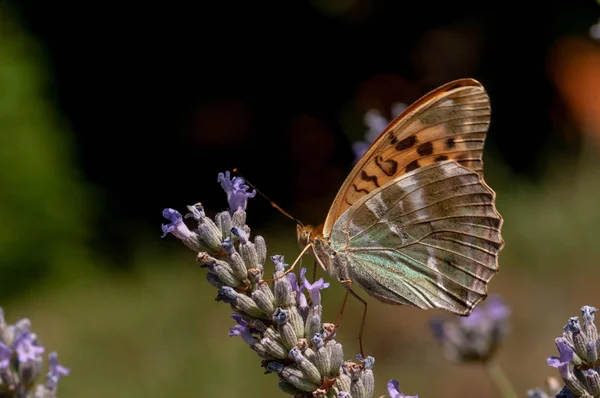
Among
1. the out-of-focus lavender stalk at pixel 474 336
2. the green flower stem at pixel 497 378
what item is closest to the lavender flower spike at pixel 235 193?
the green flower stem at pixel 497 378

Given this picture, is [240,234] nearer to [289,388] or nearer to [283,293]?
[283,293]

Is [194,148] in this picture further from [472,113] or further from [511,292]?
[472,113]

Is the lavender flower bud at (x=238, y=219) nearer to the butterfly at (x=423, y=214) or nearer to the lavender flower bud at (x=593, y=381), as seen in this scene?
the butterfly at (x=423, y=214)

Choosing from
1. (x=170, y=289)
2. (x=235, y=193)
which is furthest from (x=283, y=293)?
(x=170, y=289)

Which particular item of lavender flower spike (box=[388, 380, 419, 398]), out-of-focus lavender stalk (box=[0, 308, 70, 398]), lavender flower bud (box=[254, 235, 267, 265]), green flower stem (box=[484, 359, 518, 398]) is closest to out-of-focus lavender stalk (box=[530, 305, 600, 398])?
lavender flower spike (box=[388, 380, 419, 398])

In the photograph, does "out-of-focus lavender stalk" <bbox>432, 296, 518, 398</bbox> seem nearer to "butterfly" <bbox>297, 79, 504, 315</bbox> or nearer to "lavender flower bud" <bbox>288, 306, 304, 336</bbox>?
"butterfly" <bbox>297, 79, 504, 315</bbox>

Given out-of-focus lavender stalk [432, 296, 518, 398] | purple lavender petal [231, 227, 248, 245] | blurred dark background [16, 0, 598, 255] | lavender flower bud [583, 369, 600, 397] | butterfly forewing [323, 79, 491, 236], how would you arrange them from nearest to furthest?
lavender flower bud [583, 369, 600, 397]
purple lavender petal [231, 227, 248, 245]
butterfly forewing [323, 79, 491, 236]
out-of-focus lavender stalk [432, 296, 518, 398]
blurred dark background [16, 0, 598, 255]
